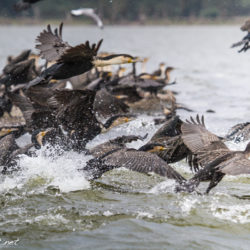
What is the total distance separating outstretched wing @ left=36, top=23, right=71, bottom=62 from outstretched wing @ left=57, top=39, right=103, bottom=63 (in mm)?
160

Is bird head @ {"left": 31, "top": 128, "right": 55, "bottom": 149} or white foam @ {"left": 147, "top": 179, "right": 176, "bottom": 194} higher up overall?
bird head @ {"left": 31, "top": 128, "right": 55, "bottom": 149}

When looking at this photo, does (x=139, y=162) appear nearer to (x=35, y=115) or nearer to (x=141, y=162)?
(x=141, y=162)

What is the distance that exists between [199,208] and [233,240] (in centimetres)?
84

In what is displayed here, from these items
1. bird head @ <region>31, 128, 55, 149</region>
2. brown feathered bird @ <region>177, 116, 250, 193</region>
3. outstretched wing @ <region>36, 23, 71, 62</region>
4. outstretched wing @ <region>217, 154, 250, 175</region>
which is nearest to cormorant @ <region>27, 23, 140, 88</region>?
outstretched wing @ <region>36, 23, 71, 62</region>

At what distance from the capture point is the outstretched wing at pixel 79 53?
295 inches

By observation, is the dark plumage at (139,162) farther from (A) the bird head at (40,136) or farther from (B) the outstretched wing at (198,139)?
(A) the bird head at (40,136)

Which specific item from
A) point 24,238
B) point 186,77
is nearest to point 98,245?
point 24,238

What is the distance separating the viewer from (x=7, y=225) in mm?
6617

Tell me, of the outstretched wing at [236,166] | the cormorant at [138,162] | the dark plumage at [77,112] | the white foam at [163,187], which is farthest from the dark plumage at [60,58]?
the outstretched wing at [236,166]

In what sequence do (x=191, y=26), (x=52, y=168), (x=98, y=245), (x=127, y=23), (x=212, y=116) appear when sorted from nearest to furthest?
(x=98, y=245)
(x=52, y=168)
(x=212, y=116)
(x=127, y=23)
(x=191, y=26)

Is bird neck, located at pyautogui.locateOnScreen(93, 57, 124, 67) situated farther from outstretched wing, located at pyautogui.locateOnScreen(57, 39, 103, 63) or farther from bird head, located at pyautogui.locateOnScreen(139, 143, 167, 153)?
bird head, located at pyautogui.locateOnScreen(139, 143, 167, 153)

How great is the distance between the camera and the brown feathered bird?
647 cm

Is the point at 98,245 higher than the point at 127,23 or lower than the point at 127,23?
higher

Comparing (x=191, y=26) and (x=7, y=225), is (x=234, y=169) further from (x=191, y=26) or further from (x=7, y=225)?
(x=191, y=26)
